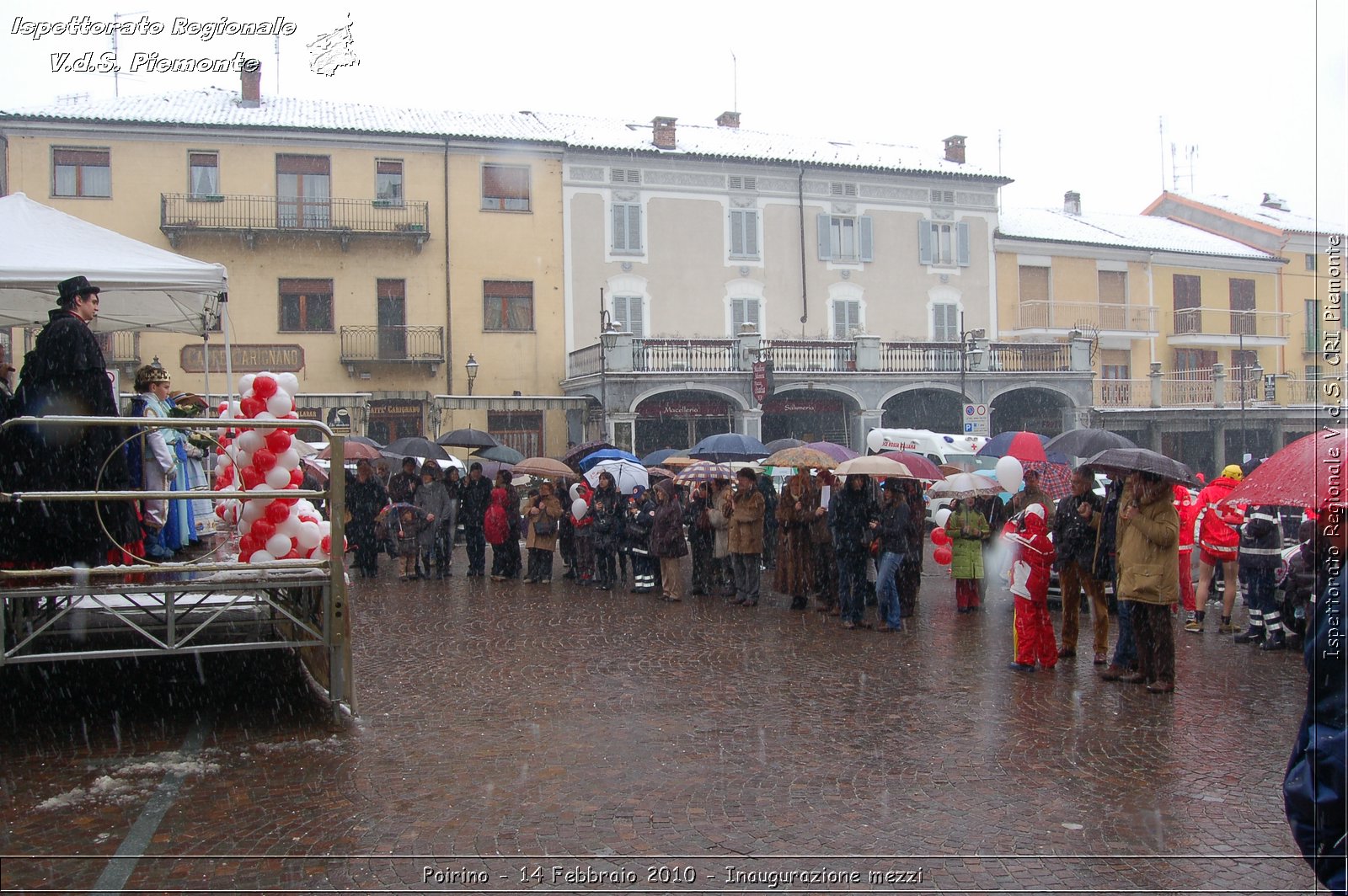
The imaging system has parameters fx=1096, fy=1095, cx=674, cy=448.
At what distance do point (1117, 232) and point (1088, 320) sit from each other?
5.39 meters

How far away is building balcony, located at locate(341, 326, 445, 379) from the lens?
29844 millimetres

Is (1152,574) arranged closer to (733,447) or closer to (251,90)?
(733,447)

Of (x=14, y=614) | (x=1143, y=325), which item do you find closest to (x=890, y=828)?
(x=14, y=614)

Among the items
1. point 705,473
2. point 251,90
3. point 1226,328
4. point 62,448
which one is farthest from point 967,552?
point 1226,328

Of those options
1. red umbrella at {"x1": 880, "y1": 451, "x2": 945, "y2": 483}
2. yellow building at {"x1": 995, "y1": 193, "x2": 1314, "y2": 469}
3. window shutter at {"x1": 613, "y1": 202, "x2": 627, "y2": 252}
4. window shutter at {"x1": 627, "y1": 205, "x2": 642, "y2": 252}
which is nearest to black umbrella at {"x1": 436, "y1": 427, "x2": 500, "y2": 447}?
red umbrella at {"x1": 880, "y1": 451, "x2": 945, "y2": 483}

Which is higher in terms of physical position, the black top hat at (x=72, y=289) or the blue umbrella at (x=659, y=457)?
the black top hat at (x=72, y=289)

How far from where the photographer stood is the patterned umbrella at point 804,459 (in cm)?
1366

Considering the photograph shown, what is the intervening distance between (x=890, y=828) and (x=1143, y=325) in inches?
1450

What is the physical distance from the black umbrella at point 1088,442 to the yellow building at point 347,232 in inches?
681

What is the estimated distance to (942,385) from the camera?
3184cm

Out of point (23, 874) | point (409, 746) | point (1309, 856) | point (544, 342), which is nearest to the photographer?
point (1309, 856)

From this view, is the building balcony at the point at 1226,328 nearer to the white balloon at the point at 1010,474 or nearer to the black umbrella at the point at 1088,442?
the black umbrella at the point at 1088,442

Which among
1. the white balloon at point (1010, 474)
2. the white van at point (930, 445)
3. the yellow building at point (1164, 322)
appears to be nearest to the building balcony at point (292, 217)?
the white van at point (930, 445)

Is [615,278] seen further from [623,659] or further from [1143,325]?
[623,659]
